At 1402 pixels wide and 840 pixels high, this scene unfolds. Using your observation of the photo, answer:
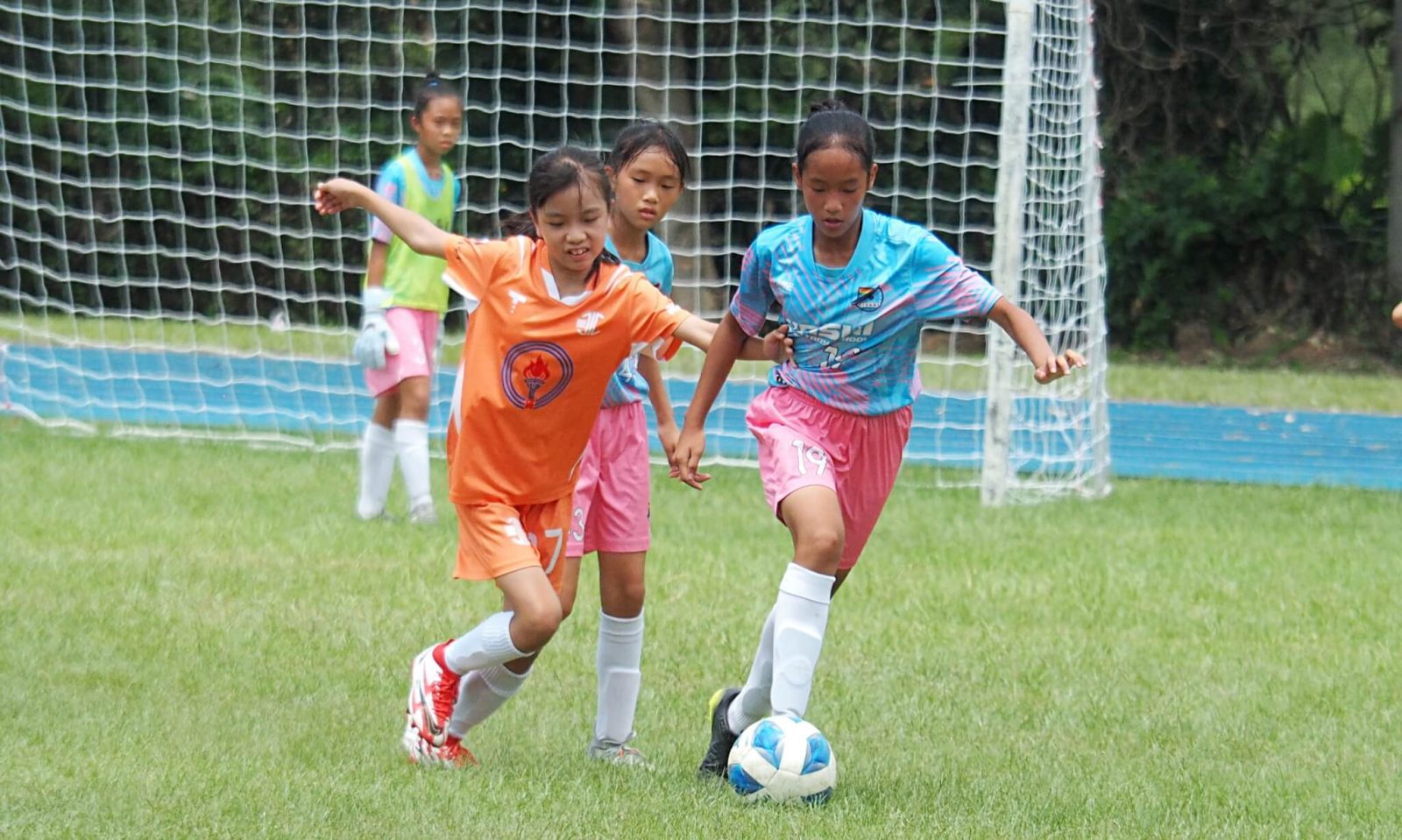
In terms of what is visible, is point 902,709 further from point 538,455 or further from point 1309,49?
point 1309,49

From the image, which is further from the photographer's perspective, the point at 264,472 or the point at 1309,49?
the point at 1309,49

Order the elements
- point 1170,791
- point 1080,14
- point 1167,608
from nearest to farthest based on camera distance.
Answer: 1. point 1170,791
2. point 1167,608
3. point 1080,14

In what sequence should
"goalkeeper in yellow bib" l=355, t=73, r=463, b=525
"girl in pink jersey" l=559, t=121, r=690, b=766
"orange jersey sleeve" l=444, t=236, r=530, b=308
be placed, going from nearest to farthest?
"orange jersey sleeve" l=444, t=236, r=530, b=308 < "girl in pink jersey" l=559, t=121, r=690, b=766 < "goalkeeper in yellow bib" l=355, t=73, r=463, b=525

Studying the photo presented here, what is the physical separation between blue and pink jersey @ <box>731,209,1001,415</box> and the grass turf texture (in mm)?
8995

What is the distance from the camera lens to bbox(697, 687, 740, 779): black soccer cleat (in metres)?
4.41

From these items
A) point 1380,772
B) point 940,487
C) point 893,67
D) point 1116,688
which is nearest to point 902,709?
point 1116,688

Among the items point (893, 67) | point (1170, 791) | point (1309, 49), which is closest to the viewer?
point (1170, 791)

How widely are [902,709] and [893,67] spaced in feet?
31.8

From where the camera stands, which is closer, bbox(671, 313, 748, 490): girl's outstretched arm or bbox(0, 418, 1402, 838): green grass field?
bbox(0, 418, 1402, 838): green grass field

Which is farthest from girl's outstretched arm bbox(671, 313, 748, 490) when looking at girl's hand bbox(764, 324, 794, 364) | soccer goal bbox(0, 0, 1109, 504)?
soccer goal bbox(0, 0, 1109, 504)

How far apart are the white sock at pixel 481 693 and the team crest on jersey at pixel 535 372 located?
0.66 meters

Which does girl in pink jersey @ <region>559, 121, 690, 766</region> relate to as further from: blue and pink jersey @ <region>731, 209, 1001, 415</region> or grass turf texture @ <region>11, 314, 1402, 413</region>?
grass turf texture @ <region>11, 314, 1402, 413</region>

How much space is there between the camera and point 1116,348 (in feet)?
59.3

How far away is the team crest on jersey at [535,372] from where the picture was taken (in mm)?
4281
